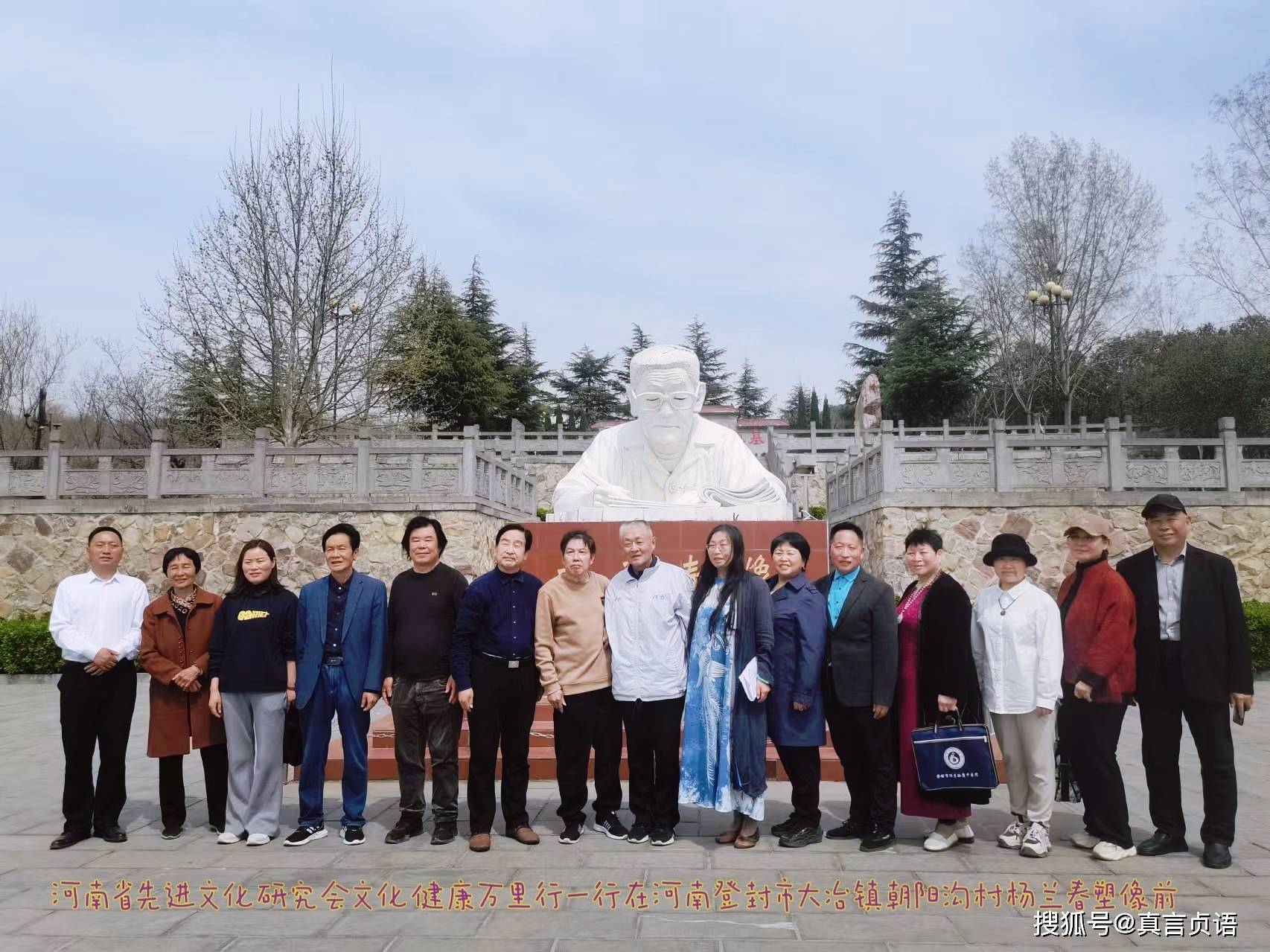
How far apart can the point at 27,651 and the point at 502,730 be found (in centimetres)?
994

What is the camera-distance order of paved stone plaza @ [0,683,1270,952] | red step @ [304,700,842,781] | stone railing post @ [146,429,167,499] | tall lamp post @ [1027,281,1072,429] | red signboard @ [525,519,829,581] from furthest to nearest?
tall lamp post @ [1027,281,1072,429] < stone railing post @ [146,429,167,499] < red signboard @ [525,519,829,581] < red step @ [304,700,842,781] < paved stone plaza @ [0,683,1270,952]

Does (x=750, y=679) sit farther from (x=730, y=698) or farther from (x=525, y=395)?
(x=525, y=395)

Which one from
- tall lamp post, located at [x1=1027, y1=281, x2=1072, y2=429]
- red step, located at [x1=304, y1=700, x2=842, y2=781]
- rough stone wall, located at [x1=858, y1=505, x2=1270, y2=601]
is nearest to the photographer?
red step, located at [x1=304, y1=700, x2=842, y2=781]

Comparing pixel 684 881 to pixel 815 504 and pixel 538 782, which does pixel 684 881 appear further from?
pixel 815 504

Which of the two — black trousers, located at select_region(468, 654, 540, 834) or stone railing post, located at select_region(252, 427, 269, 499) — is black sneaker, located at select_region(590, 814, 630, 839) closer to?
black trousers, located at select_region(468, 654, 540, 834)

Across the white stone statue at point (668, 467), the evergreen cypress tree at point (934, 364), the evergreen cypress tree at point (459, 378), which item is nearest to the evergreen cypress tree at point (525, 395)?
the evergreen cypress tree at point (459, 378)

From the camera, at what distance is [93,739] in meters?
4.14

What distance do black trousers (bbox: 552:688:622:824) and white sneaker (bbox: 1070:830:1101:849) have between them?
2.07 metres

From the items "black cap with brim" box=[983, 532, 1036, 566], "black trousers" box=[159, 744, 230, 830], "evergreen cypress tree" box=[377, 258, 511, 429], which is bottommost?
"black trousers" box=[159, 744, 230, 830]

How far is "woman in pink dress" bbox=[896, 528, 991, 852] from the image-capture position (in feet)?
12.3

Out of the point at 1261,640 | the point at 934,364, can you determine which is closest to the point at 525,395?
the point at 934,364

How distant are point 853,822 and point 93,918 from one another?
3044mm

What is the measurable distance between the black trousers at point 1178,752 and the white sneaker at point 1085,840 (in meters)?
0.27

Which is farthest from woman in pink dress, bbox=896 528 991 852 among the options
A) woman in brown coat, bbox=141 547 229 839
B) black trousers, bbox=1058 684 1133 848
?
woman in brown coat, bbox=141 547 229 839
